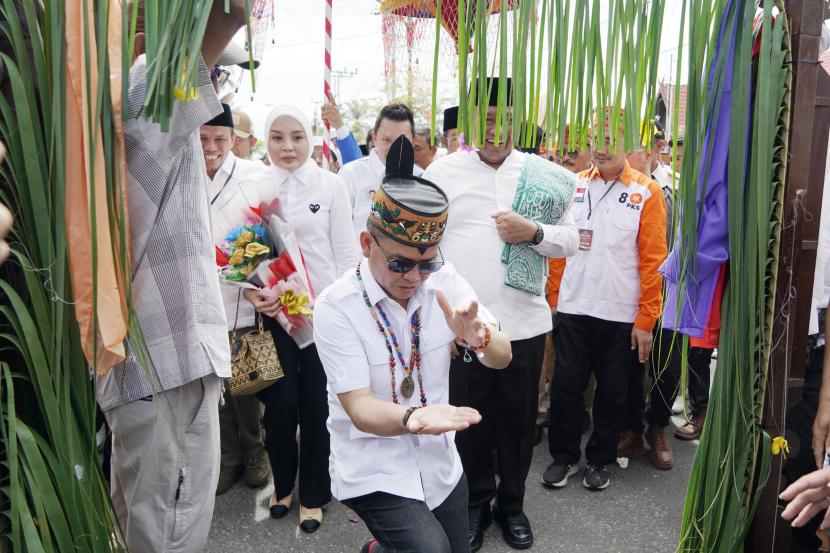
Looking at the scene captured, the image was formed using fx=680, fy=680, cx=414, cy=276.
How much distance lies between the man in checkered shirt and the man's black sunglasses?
1.77 ft

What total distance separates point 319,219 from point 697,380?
2.76 m

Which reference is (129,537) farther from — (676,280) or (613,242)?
(613,242)

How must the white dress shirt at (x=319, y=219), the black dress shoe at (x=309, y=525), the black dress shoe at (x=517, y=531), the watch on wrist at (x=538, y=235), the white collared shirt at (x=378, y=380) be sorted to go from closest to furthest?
the white collared shirt at (x=378, y=380) → the watch on wrist at (x=538, y=235) → the black dress shoe at (x=517, y=531) → the black dress shoe at (x=309, y=525) → the white dress shirt at (x=319, y=219)

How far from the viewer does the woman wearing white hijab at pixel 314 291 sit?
11.7 ft

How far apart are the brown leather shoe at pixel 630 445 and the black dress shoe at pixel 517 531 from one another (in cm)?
124

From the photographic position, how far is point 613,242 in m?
3.99

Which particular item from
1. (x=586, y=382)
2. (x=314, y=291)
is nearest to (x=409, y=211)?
(x=314, y=291)

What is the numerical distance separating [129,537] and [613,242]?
299 centimetres

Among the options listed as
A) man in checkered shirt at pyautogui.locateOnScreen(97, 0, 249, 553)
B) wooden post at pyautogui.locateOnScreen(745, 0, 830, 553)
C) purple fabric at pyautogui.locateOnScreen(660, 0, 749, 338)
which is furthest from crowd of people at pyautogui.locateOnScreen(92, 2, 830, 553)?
wooden post at pyautogui.locateOnScreen(745, 0, 830, 553)

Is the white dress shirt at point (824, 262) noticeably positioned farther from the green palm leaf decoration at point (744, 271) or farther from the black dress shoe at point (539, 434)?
the black dress shoe at point (539, 434)

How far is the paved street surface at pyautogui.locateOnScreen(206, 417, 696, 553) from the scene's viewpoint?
3393 millimetres

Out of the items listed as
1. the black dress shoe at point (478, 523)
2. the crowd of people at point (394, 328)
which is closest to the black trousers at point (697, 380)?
the crowd of people at point (394, 328)

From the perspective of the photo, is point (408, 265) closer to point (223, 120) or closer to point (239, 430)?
point (223, 120)

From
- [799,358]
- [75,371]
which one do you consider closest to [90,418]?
[75,371]
